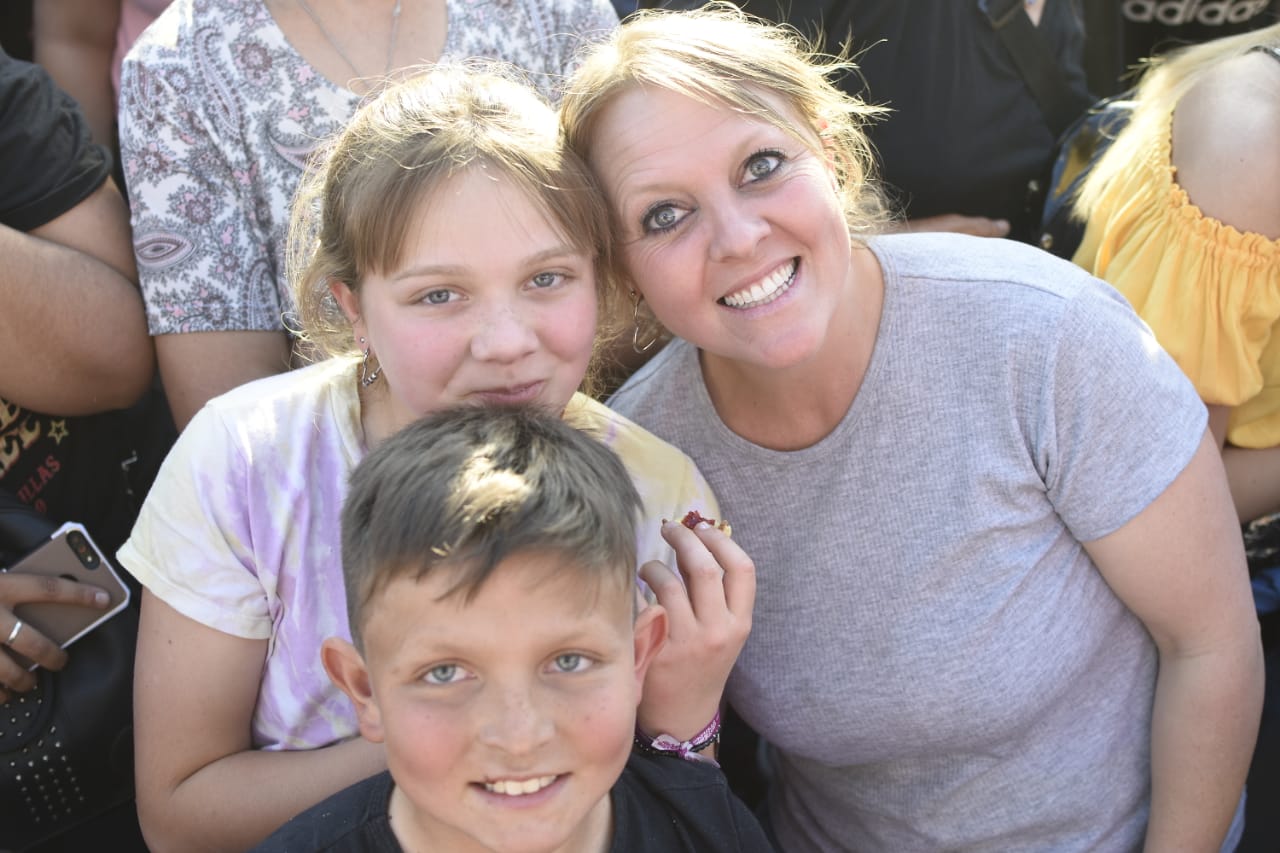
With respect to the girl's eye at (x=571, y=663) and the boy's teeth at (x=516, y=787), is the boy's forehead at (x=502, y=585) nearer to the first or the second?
the girl's eye at (x=571, y=663)

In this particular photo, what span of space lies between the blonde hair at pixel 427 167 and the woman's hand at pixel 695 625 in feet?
1.46

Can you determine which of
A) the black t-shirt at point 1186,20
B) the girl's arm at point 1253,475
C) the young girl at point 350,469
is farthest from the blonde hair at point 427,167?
the black t-shirt at point 1186,20

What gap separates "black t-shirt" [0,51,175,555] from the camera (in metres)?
2.08

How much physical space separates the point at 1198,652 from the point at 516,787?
3.83 ft

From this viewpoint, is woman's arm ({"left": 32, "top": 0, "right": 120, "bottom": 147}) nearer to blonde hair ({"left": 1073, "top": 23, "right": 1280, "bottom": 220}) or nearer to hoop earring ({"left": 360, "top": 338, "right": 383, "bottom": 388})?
hoop earring ({"left": 360, "top": 338, "right": 383, "bottom": 388})

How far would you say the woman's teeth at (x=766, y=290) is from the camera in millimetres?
1774

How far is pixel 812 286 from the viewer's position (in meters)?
1.78

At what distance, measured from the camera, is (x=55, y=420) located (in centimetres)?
217

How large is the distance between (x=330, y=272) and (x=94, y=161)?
29.4 inches

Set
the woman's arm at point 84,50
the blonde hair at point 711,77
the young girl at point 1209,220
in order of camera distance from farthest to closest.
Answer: the woman's arm at point 84,50
the young girl at point 1209,220
the blonde hair at point 711,77

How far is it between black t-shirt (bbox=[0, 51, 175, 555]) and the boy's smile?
1058mm

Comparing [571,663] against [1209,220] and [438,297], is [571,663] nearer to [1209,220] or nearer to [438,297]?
[438,297]

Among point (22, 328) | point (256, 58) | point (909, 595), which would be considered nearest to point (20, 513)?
point (22, 328)

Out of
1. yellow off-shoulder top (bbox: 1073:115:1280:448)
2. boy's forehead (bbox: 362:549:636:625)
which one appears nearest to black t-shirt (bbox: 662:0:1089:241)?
yellow off-shoulder top (bbox: 1073:115:1280:448)
